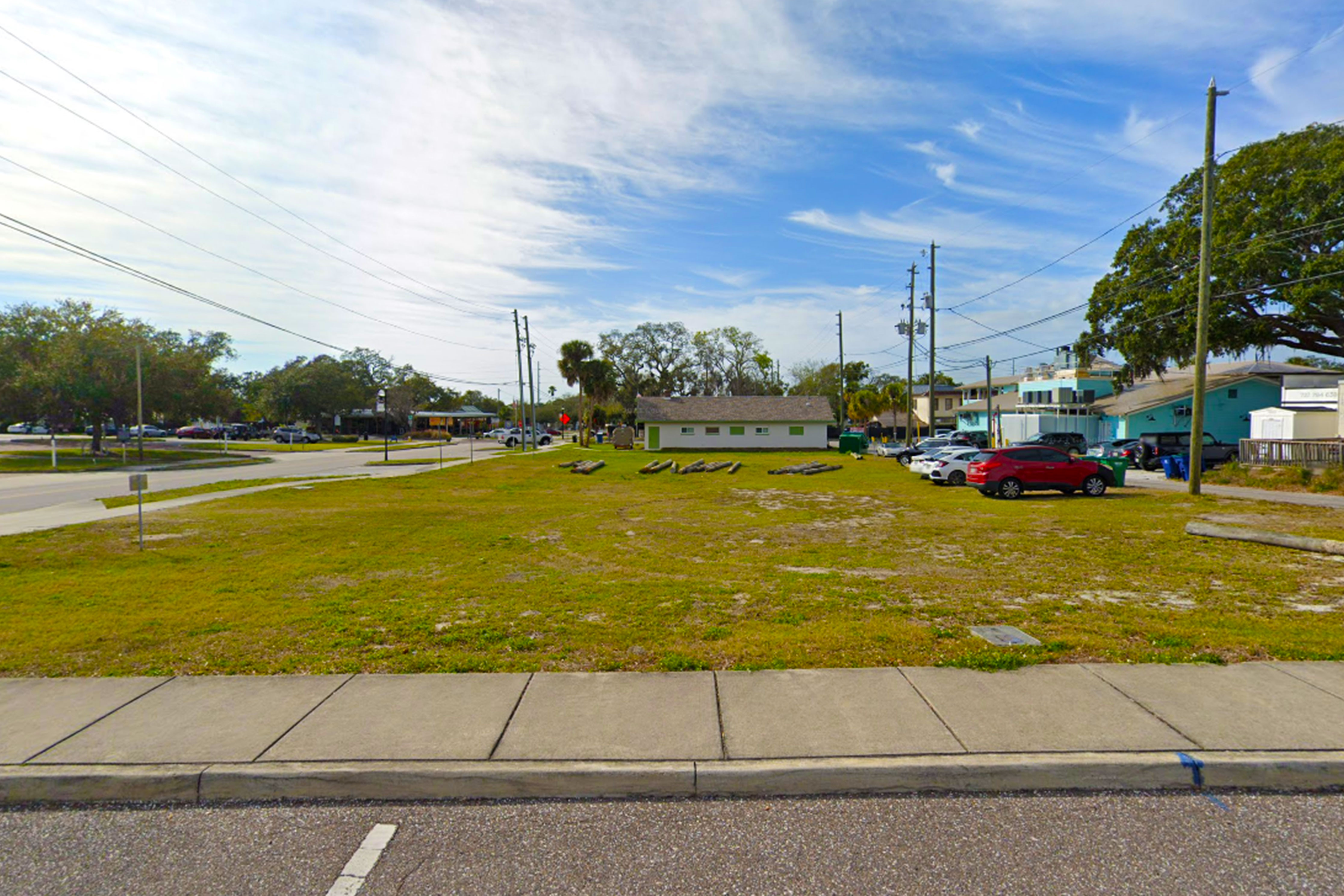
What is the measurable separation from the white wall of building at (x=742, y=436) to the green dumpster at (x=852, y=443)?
1055 cm

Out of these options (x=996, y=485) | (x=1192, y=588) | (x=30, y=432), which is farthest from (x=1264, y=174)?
(x=30, y=432)

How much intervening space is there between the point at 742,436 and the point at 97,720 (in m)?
60.0

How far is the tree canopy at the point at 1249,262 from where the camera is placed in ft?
102

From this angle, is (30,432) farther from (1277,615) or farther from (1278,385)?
(1278,385)

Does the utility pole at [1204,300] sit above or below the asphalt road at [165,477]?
above

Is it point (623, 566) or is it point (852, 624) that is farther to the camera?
point (623, 566)

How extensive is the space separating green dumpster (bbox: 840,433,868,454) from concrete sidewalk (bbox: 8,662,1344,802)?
45892mm

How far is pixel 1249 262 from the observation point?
108ft

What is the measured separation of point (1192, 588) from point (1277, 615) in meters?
1.35

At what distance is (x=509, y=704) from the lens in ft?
16.9

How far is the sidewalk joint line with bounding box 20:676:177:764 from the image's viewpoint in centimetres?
440

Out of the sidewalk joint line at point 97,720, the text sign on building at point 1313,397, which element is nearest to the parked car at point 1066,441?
the text sign on building at point 1313,397

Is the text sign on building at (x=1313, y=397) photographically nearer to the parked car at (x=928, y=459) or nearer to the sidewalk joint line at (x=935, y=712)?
the parked car at (x=928, y=459)

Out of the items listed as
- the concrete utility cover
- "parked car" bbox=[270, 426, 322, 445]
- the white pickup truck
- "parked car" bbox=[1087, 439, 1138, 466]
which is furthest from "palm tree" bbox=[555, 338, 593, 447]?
the concrete utility cover
